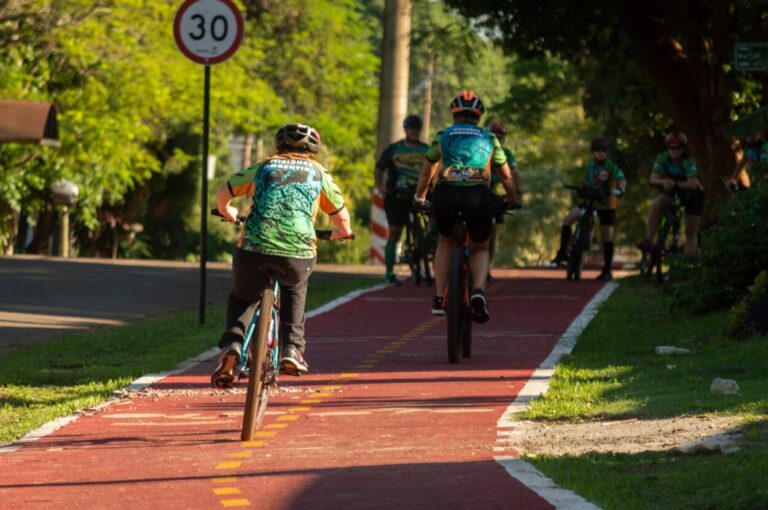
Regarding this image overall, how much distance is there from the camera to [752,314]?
1408cm

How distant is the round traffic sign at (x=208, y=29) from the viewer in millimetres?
16578

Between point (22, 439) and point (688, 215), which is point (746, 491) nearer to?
point (22, 439)

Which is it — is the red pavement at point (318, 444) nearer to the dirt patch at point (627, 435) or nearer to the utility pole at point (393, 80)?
the dirt patch at point (627, 435)

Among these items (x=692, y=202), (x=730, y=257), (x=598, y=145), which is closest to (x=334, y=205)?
(x=730, y=257)

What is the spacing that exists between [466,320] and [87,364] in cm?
276

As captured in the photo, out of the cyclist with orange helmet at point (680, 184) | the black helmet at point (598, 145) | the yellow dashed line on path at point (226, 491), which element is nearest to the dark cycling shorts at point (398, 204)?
the black helmet at point (598, 145)

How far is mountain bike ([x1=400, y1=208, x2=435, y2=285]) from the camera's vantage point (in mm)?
20984

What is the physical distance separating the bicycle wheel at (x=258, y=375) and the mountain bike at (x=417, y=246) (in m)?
10.8

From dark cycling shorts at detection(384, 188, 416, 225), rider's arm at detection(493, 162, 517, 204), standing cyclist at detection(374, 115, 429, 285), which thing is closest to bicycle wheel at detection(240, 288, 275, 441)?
rider's arm at detection(493, 162, 517, 204)

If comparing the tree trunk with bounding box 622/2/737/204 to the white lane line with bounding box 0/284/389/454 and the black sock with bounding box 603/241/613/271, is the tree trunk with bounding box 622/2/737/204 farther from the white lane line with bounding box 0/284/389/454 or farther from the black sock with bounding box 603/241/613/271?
the white lane line with bounding box 0/284/389/454

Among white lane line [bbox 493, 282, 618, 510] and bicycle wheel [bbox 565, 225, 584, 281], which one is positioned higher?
bicycle wheel [bbox 565, 225, 584, 281]

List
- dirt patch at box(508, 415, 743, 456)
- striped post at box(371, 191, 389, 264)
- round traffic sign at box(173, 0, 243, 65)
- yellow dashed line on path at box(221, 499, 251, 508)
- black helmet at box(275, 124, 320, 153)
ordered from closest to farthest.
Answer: yellow dashed line on path at box(221, 499, 251, 508), dirt patch at box(508, 415, 743, 456), black helmet at box(275, 124, 320, 153), round traffic sign at box(173, 0, 243, 65), striped post at box(371, 191, 389, 264)

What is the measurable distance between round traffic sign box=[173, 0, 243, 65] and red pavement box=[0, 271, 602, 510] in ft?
9.85

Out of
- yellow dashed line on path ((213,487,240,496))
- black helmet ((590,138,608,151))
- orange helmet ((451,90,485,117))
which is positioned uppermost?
orange helmet ((451,90,485,117))
